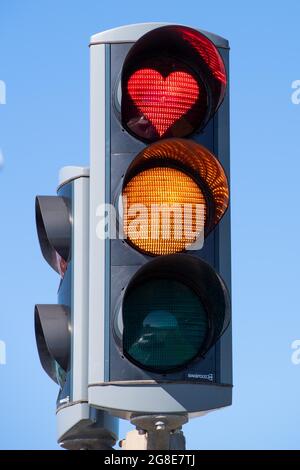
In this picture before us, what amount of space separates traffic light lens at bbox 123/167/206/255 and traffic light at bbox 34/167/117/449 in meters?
0.45

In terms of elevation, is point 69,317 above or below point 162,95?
below

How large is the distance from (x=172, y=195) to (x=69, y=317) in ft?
2.47

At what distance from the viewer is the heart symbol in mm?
5383

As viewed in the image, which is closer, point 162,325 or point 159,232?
point 159,232

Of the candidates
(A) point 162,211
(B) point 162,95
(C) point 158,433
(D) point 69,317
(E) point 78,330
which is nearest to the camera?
(C) point 158,433

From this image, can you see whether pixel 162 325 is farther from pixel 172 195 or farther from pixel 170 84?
pixel 170 84

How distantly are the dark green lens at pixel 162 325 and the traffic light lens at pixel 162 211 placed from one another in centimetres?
20

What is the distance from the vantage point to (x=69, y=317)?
5.70 metres

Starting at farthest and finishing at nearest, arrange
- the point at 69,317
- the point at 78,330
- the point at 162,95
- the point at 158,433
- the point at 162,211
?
the point at 69,317
the point at 78,330
the point at 162,95
the point at 162,211
the point at 158,433

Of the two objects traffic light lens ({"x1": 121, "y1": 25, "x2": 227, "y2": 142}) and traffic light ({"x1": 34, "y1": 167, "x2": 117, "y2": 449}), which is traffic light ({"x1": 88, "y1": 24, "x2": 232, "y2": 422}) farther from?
traffic light ({"x1": 34, "y1": 167, "x2": 117, "y2": 449})

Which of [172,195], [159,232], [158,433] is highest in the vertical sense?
→ [172,195]

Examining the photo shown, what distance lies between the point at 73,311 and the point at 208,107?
3.21 ft

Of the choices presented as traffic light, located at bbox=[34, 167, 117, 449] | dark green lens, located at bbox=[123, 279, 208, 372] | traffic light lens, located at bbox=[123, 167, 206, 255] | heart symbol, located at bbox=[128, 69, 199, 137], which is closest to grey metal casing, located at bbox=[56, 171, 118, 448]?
traffic light, located at bbox=[34, 167, 117, 449]

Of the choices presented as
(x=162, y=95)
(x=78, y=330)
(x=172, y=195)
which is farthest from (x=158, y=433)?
(x=162, y=95)
